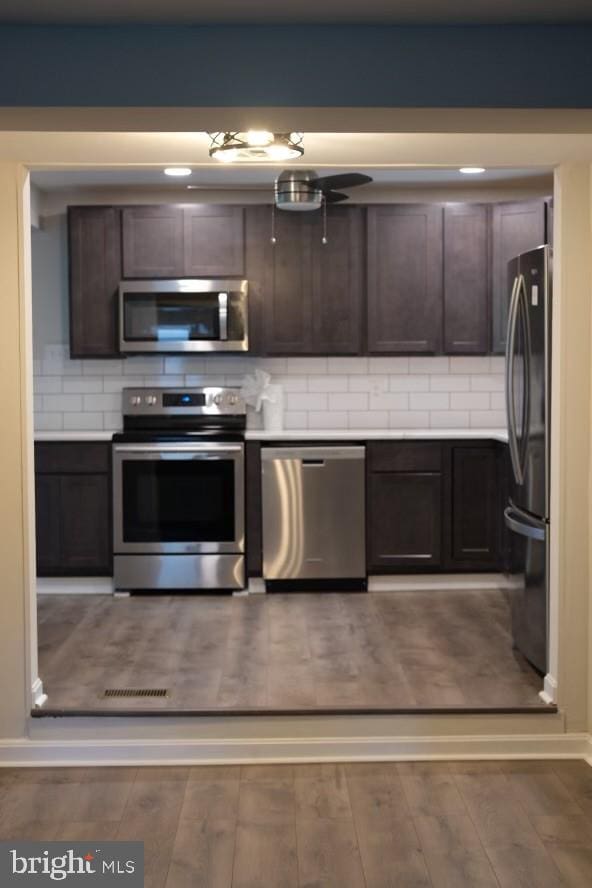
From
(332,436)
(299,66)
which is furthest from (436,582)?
(299,66)

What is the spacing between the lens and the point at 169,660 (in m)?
4.81

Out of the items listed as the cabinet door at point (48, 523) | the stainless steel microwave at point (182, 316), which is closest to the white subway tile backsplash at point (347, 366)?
the stainless steel microwave at point (182, 316)

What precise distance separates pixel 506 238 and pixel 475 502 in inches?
61.3

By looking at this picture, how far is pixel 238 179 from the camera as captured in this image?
6.38m

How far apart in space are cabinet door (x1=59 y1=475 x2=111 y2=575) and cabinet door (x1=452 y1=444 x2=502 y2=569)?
1990 mm

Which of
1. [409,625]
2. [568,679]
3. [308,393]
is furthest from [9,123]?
[308,393]

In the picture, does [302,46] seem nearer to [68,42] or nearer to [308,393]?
[68,42]

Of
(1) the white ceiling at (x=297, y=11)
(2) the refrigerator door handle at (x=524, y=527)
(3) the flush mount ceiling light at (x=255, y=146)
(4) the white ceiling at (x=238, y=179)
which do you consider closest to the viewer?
(1) the white ceiling at (x=297, y=11)

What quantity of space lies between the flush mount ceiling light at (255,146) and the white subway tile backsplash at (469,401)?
11.1ft

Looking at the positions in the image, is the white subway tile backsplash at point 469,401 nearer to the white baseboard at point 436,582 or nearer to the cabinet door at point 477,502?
the cabinet door at point 477,502

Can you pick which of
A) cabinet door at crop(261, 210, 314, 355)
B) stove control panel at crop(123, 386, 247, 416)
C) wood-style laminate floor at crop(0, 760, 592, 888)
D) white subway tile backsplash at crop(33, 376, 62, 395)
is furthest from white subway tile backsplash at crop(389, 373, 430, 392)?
wood-style laminate floor at crop(0, 760, 592, 888)

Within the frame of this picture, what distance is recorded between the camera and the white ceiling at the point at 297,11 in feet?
10.2

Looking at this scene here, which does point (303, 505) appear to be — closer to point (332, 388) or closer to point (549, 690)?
point (332, 388)

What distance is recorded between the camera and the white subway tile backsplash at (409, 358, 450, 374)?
6.87 metres
